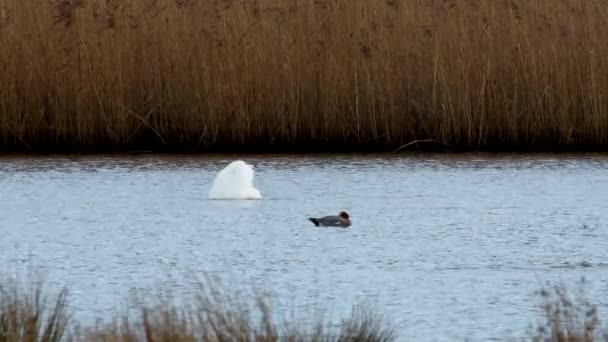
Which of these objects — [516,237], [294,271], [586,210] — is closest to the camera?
[294,271]

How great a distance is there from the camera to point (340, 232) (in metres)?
10.1

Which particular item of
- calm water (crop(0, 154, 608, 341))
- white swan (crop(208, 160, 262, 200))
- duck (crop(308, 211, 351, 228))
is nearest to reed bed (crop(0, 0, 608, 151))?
calm water (crop(0, 154, 608, 341))

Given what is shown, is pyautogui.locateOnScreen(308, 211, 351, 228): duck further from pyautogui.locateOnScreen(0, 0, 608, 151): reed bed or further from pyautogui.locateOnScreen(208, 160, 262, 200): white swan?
pyautogui.locateOnScreen(0, 0, 608, 151): reed bed

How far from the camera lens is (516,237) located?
9.90 metres

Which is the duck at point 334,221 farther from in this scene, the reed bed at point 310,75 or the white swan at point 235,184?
the reed bed at point 310,75

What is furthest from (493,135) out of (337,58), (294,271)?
(294,271)

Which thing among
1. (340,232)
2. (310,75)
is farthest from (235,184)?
(310,75)

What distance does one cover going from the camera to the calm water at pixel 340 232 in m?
7.89

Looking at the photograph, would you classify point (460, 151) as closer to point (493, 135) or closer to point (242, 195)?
point (493, 135)

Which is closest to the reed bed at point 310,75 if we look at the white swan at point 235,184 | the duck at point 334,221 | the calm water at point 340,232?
the calm water at point 340,232

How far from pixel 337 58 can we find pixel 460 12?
1.12m

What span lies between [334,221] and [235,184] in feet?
4.86

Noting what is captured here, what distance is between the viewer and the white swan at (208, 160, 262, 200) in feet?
37.2

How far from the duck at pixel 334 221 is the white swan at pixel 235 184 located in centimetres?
123
